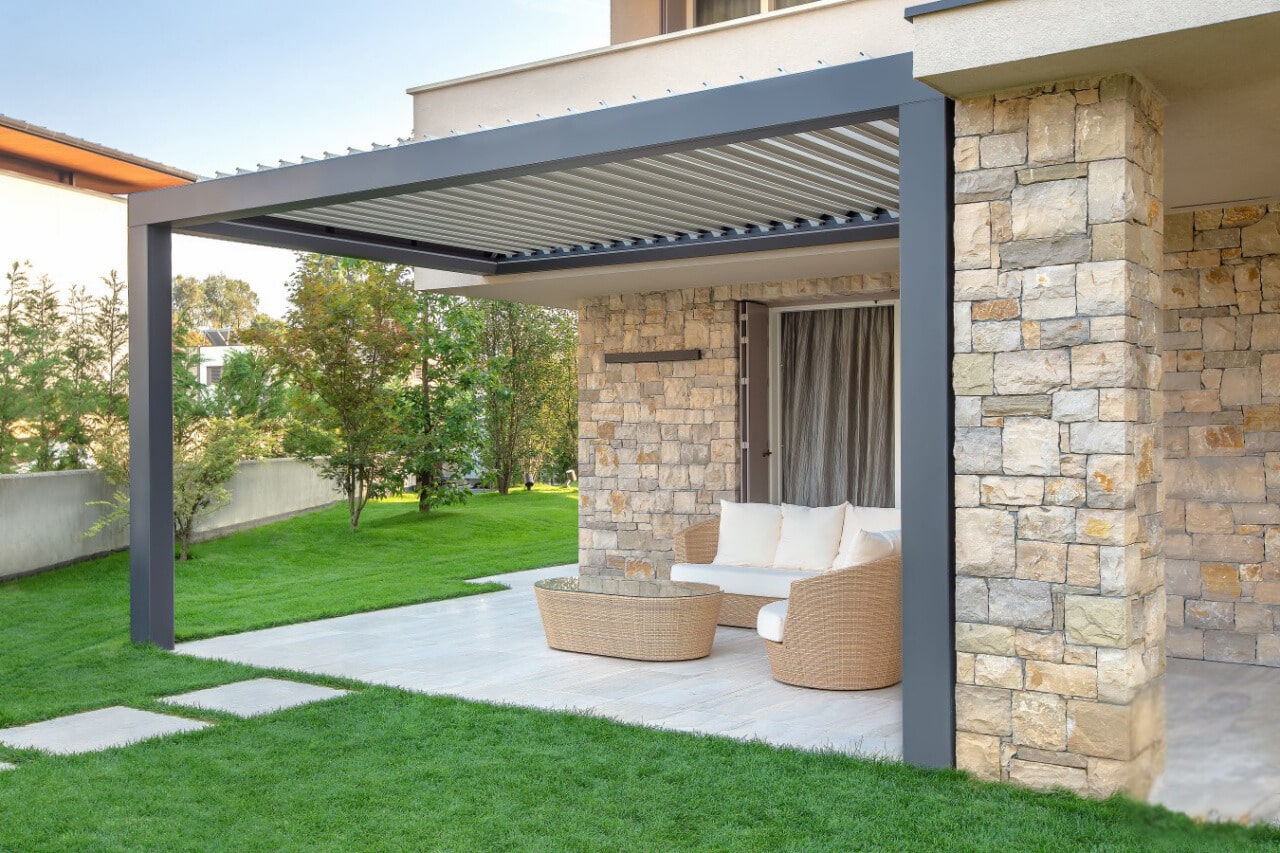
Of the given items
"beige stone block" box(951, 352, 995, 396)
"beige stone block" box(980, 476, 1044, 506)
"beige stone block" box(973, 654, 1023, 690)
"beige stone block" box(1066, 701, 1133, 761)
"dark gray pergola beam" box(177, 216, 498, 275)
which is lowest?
"beige stone block" box(1066, 701, 1133, 761)

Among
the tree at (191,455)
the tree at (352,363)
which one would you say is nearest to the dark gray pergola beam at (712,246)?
the tree at (191,455)

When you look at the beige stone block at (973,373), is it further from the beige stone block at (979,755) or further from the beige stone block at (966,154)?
the beige stone block at (979,755)

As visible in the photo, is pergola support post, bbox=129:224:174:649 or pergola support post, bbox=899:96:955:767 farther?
pergola support post, bbox=129:224:174:649

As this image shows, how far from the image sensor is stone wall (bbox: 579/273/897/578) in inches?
436

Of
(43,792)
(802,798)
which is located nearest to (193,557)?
(43,792)

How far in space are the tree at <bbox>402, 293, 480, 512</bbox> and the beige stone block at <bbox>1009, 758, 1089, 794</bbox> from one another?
1348cm

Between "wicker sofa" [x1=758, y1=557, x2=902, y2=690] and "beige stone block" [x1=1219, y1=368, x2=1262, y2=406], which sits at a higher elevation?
Result: "beige stone block" [x1=1219, y1=368, x2=1262, y2=406]

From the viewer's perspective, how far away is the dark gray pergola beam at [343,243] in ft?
28.2

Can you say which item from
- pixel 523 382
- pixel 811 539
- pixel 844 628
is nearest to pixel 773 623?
pixel 844 628

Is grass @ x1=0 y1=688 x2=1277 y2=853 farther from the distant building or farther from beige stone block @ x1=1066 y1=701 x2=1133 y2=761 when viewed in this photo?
the distant building

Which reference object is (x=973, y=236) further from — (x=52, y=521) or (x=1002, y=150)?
(x=52, y=521)

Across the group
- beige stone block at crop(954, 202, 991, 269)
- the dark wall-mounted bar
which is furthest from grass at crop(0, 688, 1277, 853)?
the dark wall-mounted bar

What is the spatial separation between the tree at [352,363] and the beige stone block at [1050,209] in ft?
41.4

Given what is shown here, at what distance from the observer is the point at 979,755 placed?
5.14 meters
